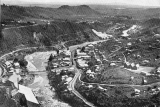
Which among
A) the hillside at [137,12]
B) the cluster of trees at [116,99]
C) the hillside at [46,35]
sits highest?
the hillside at [137,12]

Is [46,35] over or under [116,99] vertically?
over

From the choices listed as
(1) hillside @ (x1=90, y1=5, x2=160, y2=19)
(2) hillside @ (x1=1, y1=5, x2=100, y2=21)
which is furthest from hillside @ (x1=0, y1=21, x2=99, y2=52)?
(1) hillside @ (x1=90, y1=5, x2=160, y2=19)

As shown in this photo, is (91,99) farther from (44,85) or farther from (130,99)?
(44,85)

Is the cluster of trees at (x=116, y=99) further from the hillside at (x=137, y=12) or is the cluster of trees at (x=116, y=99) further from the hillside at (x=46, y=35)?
the hillside at (x=137, y=12)

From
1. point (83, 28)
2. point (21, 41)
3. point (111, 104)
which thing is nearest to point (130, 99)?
point (111, 104)

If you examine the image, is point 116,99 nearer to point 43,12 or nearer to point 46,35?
point 46,35

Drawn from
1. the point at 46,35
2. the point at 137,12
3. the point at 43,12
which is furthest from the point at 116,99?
the point at 137,12

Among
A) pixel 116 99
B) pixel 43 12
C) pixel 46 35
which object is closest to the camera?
pixel 116 99

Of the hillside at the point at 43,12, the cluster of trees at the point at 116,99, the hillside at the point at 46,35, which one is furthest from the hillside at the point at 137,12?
the cluster of trees at the point at 116,99

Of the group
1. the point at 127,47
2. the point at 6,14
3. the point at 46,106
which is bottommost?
the point at 46,106
